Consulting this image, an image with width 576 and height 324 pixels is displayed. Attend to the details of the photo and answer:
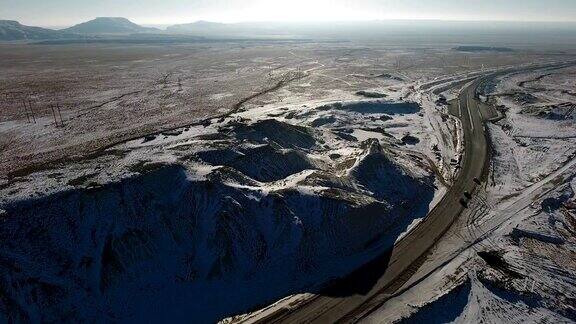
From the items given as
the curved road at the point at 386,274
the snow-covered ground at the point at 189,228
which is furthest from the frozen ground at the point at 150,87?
the curved road at the point at 386,274

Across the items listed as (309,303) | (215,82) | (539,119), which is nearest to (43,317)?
(309,303)

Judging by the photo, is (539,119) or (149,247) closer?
(149,247)

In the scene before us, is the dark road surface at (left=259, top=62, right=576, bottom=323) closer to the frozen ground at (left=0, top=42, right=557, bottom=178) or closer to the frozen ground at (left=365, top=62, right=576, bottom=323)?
the frozen ground at (left=365, top=62, right=576, bottom=323)

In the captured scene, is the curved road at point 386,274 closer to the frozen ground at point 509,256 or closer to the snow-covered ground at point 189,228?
the frozen ground at point 509,256

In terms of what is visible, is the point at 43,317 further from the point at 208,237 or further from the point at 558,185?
the point at 558,185

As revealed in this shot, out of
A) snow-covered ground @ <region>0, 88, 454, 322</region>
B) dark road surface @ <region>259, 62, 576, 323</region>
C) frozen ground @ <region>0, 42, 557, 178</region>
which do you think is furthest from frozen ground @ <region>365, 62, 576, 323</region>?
frozen ground @ <region>0, 42, 557, 178</region>
